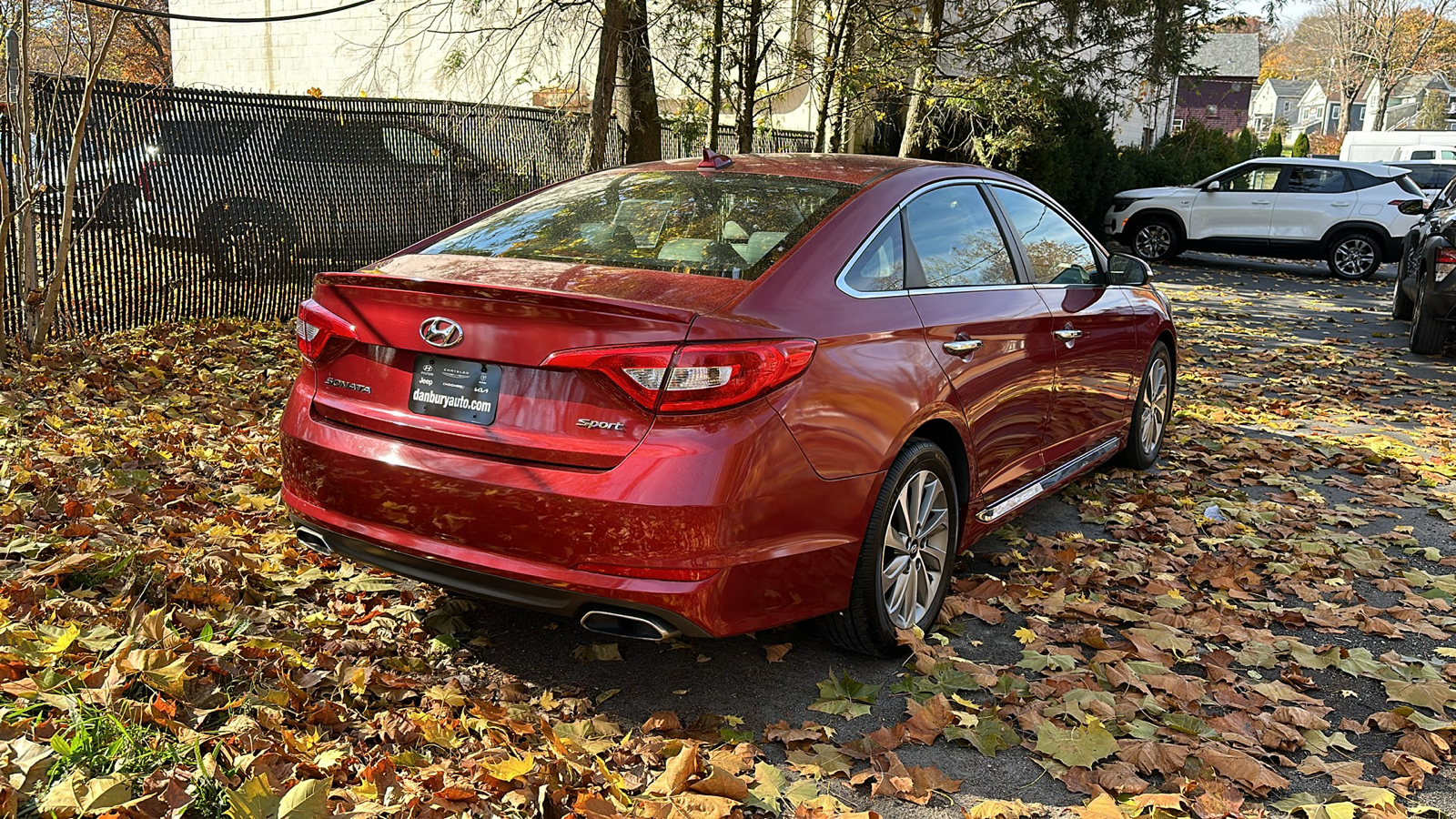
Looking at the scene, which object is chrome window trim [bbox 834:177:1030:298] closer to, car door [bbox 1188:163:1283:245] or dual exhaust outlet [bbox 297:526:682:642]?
dual exhaust outlet [bbox 297:526:682:642]

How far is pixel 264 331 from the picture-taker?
898 cm

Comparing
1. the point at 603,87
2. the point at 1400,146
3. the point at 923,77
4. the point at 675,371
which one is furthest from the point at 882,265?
the point at 1400,146

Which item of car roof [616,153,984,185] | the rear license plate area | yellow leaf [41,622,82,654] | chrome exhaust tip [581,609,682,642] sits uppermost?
car roof [616,153,984,185]

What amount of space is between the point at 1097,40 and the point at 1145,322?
11.5m

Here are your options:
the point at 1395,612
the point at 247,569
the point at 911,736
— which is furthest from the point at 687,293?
the point at 1395,612

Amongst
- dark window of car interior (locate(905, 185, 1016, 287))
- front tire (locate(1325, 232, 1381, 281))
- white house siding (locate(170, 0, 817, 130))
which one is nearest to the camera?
dark window of car interior (locate(905, 185, 1016, 287))

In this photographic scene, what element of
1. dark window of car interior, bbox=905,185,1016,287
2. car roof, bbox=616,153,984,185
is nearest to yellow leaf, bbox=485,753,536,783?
dark window of car interior, bbox=905,185,1016,287

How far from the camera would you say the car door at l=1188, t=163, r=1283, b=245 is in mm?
19531

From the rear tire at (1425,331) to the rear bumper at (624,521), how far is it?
390 inches

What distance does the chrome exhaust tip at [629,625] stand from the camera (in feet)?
10.3

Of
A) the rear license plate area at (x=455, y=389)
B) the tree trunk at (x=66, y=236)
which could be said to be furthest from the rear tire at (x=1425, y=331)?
the tree trunk at (x=66, y=236)

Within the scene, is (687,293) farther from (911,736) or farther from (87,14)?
(87,14)

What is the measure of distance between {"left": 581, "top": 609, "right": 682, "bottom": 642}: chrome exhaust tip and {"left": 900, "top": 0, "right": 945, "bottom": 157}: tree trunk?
34.9 feet

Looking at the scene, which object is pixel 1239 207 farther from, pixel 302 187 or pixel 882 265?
pixel 882 265
